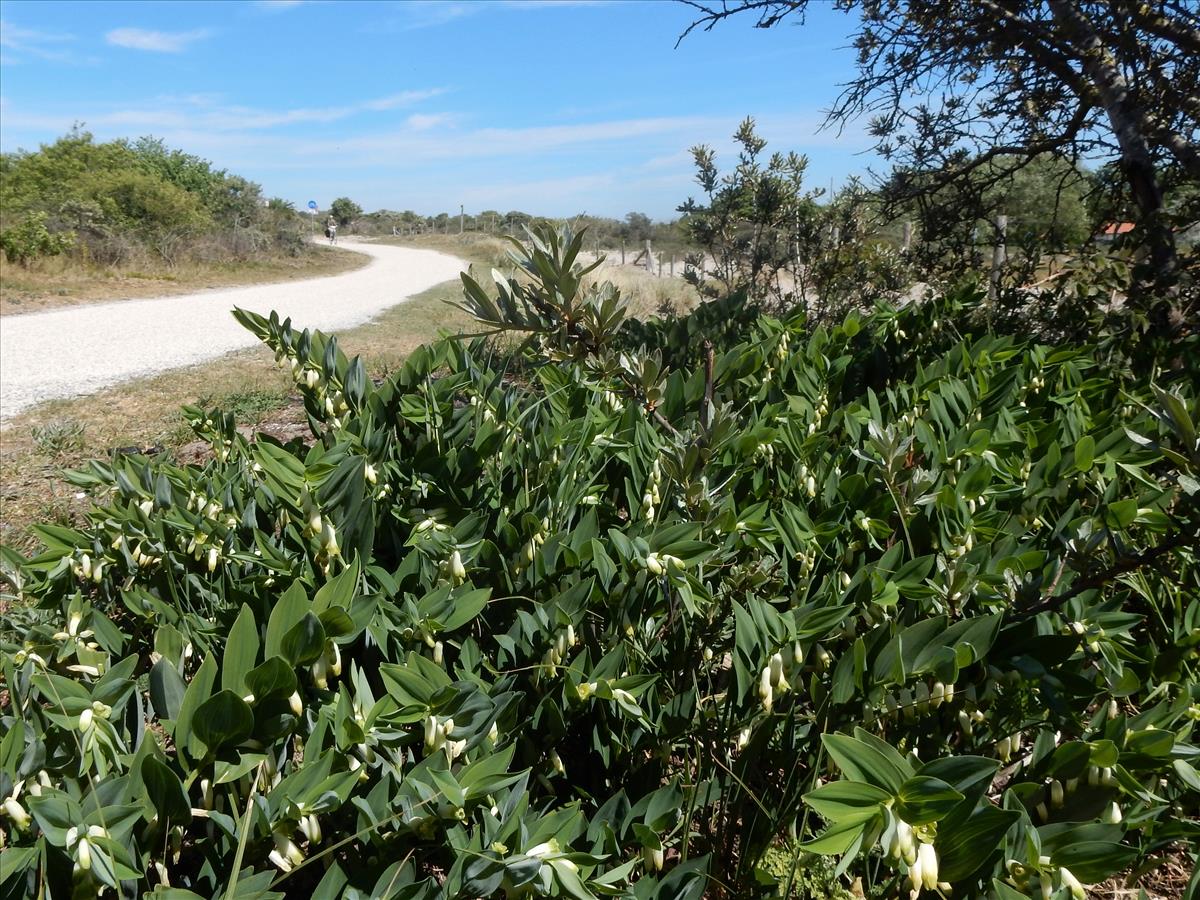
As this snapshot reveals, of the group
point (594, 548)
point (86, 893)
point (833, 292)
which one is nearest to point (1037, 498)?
point (594, 548)

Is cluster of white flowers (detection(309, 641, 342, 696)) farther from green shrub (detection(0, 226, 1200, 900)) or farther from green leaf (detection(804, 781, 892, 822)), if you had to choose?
green leaf (detection(804, 781, 892, 822))

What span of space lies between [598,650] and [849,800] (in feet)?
2.01

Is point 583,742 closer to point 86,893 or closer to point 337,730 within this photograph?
point 337,730

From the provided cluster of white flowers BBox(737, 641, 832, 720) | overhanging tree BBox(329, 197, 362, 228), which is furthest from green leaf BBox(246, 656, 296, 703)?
overhanging tree BBox(329, 197, 362, 228)

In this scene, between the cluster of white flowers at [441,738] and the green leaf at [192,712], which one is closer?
the green leaf at [192,712]

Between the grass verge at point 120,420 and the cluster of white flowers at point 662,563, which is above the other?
the cluster of white flowers at point 662,563

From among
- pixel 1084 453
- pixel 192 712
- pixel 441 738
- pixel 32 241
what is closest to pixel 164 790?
pixel 192 712

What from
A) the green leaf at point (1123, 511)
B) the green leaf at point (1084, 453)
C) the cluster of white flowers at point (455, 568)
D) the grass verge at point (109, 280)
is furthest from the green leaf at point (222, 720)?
the grass verge at point (109, 280)

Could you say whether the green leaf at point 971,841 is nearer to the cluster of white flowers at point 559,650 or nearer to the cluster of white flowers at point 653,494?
the cluster of white flowers at point 559,650

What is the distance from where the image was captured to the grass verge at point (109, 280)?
46.7 feet

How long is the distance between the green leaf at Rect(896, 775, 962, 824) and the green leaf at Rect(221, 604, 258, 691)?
80 centimetres

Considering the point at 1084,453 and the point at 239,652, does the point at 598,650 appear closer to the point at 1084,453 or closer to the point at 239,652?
the point at 239,652

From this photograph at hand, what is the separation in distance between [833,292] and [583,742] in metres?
5.16

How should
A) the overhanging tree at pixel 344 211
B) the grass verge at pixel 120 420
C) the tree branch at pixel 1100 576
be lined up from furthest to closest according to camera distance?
1. the overhanging tree at pixel 344 211
2. the grass verge at pixel 120 420
3. the tree branch at pixel 1100 576
